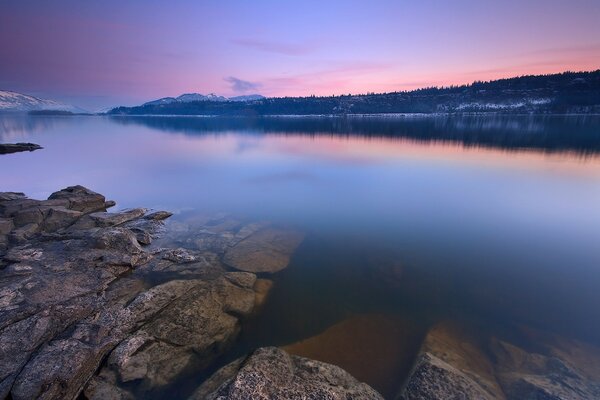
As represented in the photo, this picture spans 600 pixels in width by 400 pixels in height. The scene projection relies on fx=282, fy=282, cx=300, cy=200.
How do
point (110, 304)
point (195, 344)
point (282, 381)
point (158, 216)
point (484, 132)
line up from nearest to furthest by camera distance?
point (282, 381), point (195, 344), point (110, 304), point (158, 216), point (484, 132)

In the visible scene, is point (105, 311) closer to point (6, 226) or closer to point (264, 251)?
point (264, 251)

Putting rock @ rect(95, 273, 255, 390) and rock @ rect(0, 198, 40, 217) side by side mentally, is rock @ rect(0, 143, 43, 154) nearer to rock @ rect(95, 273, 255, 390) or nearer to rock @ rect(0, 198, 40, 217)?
rock @ rect(0, 198, 40, 217)

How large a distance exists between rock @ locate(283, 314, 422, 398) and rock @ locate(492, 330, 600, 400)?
2150 millimetres

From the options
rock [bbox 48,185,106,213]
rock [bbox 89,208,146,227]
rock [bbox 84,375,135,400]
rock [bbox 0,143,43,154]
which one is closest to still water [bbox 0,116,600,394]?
rock [bbox 48,185,106,213]

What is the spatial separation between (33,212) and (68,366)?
12593mm

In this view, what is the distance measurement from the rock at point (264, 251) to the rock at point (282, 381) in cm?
512

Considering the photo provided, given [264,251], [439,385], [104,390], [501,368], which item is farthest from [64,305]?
[501,368]

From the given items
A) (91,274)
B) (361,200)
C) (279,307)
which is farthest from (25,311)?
(361,200)

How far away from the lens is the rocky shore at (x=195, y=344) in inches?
232

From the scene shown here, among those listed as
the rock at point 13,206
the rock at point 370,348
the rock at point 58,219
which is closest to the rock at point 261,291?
the rock at point 370,348

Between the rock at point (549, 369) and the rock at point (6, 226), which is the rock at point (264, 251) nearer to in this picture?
the rock at point (549, 369)

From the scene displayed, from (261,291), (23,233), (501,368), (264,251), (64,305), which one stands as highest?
(23,233)

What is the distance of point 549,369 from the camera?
273 inches

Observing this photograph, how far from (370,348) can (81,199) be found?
19.9 meters
